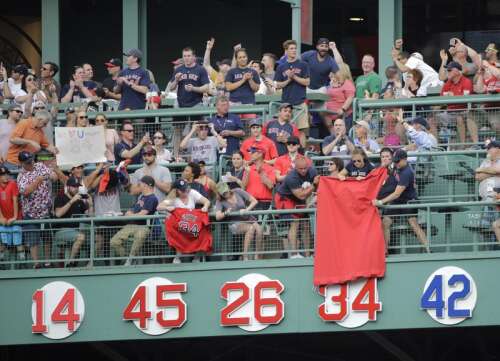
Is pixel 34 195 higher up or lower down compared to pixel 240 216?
higher up

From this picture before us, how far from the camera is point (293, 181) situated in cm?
1777

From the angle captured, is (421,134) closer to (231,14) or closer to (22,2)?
(231,14)

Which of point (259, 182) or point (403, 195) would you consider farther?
point (259, 182)

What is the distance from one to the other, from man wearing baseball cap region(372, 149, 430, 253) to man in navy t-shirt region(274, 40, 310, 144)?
9.53ft

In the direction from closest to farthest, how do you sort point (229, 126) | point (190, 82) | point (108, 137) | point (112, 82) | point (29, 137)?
point (229, 126)
point (108, 137)
point (29, 137)
point (190, 82)
point (112, 82)

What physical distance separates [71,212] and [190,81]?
3.19 metres

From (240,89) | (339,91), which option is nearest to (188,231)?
(240,89)

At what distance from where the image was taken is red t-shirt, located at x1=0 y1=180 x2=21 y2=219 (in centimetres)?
1864

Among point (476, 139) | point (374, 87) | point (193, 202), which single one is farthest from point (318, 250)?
point (374, 87)

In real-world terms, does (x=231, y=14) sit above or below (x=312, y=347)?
above

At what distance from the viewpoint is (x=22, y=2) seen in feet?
98.5

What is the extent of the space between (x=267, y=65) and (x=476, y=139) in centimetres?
476

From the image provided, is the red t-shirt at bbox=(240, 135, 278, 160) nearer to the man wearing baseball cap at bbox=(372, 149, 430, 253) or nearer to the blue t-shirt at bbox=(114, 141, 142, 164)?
the blue t-shirt at bbox=(114, 141, 142, 164)

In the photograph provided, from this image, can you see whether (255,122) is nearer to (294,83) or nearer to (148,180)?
(294,83)
